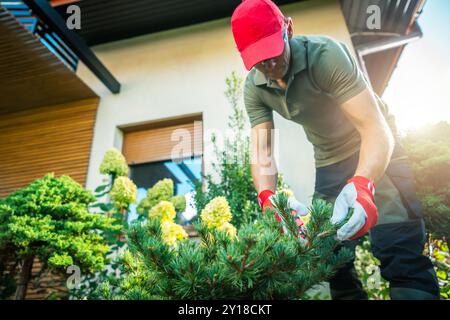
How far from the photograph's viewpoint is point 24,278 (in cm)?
169

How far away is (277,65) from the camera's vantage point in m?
1.06

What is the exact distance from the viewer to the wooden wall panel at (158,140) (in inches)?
111

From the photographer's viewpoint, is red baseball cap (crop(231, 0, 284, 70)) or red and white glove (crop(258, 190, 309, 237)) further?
red baseball cap (crop(231, 0, 284, 70))

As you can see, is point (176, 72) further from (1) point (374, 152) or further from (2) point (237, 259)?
(2) point (237, 259)

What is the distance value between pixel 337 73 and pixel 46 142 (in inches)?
112

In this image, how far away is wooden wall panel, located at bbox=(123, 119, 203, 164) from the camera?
2824 mm

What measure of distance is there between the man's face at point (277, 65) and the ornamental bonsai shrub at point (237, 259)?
20.5 inches

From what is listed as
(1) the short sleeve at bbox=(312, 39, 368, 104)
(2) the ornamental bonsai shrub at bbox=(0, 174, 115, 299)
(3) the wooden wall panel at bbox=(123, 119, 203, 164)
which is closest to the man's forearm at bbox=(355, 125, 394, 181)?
(1) the short sleeve at bbox=(312, 39, 368, 104)

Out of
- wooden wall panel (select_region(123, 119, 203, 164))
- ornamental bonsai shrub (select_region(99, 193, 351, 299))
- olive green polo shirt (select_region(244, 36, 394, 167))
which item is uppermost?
wooden wall panel (select_region(123, 119, 203, 164))

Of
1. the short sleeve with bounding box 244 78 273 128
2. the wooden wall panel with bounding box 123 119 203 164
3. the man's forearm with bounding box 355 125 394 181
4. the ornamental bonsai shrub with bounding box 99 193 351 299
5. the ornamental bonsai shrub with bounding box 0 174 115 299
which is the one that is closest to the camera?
the ornamental bonsai shrub with bounding box 99 193 351 299

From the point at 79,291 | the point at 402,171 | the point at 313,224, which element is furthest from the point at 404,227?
the point at 79,291

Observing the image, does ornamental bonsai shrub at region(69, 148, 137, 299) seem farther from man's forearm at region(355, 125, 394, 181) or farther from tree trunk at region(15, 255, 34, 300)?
man's forearm at region(355, 125, 394, 181)

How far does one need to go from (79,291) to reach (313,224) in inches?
69.8

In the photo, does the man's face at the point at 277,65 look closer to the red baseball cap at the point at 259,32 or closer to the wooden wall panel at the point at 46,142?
the red baseball cap at the point at 259,32
